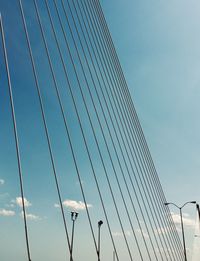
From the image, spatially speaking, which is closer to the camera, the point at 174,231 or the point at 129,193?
the point at 129,193

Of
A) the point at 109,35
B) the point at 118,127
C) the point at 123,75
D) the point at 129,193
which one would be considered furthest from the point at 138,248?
the point at 109,35

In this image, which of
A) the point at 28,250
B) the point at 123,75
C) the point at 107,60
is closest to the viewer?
the point at 28,250

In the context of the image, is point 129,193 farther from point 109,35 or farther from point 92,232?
point 109,35

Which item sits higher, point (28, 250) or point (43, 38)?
point (43, 38)

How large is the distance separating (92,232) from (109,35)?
15663 millimetres

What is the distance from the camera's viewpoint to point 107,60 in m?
18.8

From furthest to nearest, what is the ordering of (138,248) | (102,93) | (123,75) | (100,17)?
(123,75)
(100,17)
(102,93)
(138,248)

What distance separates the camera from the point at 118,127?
1695 centimetres

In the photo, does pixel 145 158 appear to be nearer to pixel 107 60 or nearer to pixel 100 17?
pixel 107 60

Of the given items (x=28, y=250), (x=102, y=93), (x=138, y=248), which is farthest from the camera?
(x=102, y=93)

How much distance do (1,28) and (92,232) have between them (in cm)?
588

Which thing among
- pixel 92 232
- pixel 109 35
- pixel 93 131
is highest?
pixel 109 35

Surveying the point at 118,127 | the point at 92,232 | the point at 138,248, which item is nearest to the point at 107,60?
the point at 118,127

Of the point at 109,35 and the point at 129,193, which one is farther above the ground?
the point at 109,35
